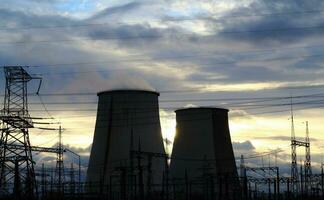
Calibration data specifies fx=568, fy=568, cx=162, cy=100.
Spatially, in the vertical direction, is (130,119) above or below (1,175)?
above

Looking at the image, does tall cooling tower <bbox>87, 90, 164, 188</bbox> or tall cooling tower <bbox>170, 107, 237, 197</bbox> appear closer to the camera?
tall cooling tower <bbox>87, 90, 164, 188</bbox>

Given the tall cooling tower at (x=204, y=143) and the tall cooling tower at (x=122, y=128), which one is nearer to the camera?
the tall cooling tower at (x=122, y=128)

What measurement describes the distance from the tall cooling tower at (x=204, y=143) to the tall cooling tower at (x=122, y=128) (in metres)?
1.78

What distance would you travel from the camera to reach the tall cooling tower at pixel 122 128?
102 ft

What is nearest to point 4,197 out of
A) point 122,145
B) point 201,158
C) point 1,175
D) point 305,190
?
point 1,175

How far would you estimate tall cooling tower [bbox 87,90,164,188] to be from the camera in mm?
31172

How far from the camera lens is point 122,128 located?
31953 millimetres

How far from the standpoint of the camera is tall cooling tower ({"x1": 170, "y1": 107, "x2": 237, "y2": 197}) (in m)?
32.8

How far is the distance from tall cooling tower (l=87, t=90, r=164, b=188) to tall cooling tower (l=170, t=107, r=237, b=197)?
1.78 metres

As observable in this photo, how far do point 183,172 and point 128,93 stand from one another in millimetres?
6981

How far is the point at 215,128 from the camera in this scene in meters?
32.8

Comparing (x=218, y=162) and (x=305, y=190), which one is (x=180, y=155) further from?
(x=305, y=190)

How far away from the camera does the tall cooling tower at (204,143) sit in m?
32.8

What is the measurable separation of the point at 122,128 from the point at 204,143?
482cm
